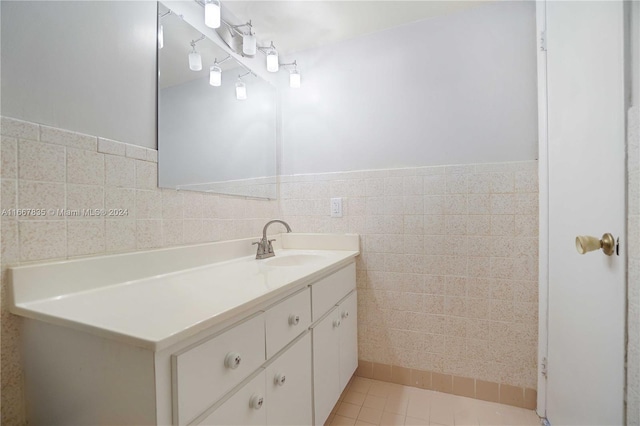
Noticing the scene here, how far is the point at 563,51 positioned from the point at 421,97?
0.65 meters

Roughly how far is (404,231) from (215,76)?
137 cm

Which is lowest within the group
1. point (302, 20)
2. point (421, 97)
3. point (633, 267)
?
point (633, 267)

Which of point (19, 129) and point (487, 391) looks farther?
point (487, 391)

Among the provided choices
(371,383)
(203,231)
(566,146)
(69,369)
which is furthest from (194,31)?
(371,383)

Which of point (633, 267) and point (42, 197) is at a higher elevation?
point (42, 197)

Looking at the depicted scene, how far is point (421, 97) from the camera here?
1.63 meters

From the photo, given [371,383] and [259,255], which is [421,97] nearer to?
[259,255]

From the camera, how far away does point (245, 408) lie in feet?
2.47

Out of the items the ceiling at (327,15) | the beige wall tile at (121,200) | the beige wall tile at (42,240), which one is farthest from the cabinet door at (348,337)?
the ceiling at (327,15)

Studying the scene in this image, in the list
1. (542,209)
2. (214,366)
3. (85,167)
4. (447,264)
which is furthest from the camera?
(447,264)

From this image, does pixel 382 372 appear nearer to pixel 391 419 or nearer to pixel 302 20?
pixel 391 419

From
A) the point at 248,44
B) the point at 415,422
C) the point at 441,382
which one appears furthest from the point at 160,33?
the point at 441,382

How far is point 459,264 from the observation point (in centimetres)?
155

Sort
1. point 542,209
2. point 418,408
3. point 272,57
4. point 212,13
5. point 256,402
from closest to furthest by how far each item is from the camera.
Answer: point 256,402
point 212,13
point 542,209
point 418,408
point 272,57
